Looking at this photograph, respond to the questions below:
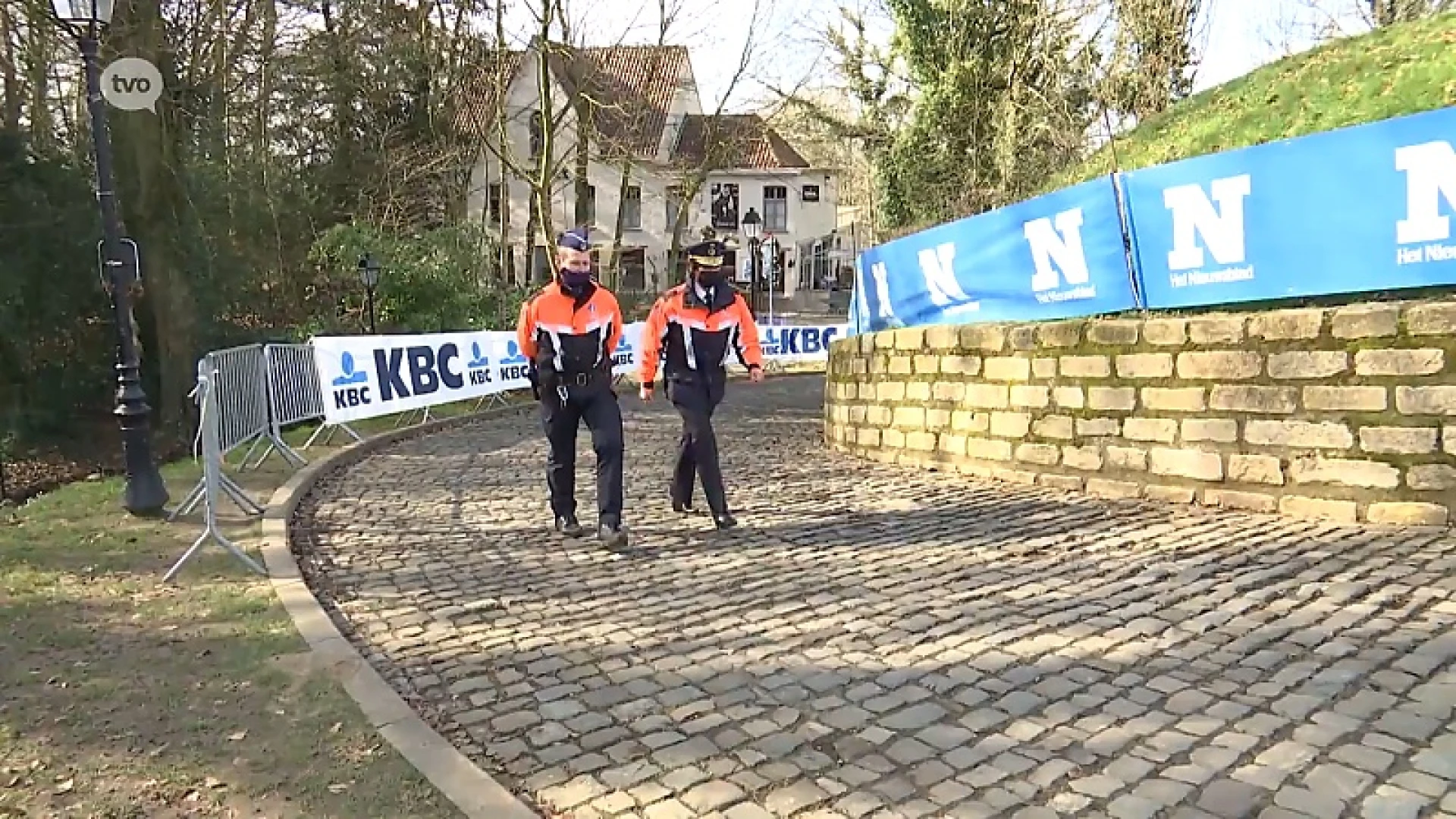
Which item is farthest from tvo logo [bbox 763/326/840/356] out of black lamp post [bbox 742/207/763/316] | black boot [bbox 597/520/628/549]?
black boot [bbox 597/520/628/549]

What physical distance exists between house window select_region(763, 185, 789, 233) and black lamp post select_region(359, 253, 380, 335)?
122 ft

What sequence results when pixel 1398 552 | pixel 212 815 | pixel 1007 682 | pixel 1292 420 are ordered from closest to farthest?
1. pixel 212 815
2. pixel 1007 682
3. pixel 1398 552
4. pixel 1292 420

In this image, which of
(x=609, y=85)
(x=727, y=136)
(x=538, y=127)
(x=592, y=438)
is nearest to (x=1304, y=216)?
(x=592, y=438)

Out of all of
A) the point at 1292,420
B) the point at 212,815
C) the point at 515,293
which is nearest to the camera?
the point at 212,815

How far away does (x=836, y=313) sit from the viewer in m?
49.1

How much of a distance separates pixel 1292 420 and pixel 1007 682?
383 centimetres

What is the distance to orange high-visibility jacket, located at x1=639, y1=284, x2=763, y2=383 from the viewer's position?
292 inches

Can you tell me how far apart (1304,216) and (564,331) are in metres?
4.93

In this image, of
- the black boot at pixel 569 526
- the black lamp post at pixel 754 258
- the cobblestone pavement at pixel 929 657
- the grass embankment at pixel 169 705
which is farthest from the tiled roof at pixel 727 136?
the grass embankment at pixel 169 705

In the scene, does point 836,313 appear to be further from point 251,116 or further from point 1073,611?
point 1073,611

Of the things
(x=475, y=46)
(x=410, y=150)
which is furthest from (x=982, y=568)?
(x=410, y=150)

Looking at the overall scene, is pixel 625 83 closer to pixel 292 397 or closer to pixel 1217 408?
pixel 292 397

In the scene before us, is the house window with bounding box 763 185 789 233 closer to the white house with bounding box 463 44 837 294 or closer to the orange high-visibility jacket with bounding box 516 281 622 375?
the white house with bounding box 463 44 837 294

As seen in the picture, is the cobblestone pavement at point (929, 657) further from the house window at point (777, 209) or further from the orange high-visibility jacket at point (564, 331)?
the house window at point (777, 209)
